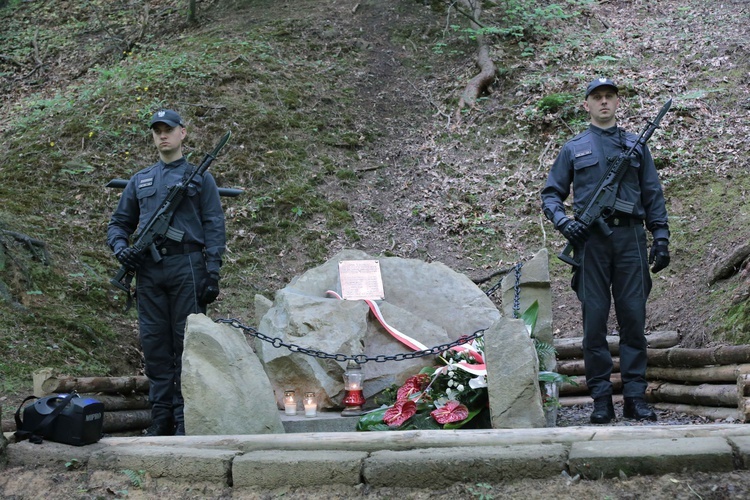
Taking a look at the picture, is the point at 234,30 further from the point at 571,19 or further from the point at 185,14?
the point at 571,19

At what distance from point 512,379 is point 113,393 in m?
3.05

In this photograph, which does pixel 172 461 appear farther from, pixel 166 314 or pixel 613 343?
pixel 613 343

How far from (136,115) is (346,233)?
157 inches

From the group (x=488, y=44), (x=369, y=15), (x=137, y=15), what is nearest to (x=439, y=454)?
(x=488, y=44)

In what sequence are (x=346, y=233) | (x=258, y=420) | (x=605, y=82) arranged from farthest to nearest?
(x=346, y=233), (x=605, y=82), (x=258, y=420)

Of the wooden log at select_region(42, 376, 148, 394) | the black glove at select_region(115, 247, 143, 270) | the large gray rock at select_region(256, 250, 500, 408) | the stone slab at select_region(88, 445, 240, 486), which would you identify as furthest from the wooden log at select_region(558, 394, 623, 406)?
the black glove at select_region(115, 247, 143, 270)

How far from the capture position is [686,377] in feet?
17.7

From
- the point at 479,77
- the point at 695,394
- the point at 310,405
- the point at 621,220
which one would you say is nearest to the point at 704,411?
the point at 695,394

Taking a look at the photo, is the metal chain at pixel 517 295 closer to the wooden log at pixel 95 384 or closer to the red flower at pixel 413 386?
the red flower at pixel 413 386

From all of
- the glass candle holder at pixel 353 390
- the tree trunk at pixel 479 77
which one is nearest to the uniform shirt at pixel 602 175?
the glass candle holder at pixel 353 390

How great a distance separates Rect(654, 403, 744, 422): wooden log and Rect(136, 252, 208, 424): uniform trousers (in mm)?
3576

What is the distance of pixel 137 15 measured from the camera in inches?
620

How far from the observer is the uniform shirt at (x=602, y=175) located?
4984 millimetres

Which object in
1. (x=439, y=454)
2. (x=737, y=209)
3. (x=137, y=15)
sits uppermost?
(x=137, y=15)
